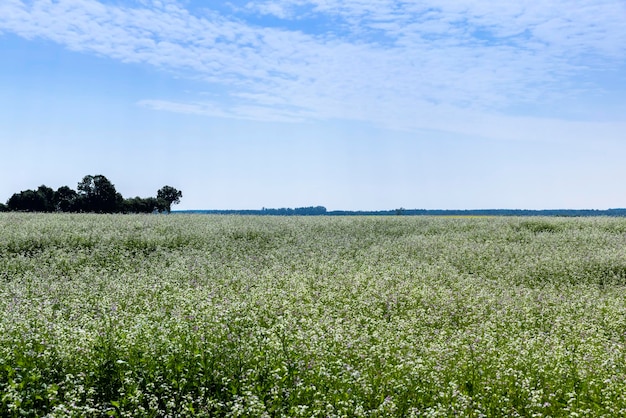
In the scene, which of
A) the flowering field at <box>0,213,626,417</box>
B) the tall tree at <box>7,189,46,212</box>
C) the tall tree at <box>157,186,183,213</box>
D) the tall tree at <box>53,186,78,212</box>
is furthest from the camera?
the tall tree at <box>157,186,183,213</box>

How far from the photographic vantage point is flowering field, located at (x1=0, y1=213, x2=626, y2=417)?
25.3 feet

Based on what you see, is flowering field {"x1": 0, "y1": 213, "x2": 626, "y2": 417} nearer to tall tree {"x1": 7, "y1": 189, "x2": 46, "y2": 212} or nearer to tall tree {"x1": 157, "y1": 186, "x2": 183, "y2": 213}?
tall tree {"x1": 7, "y1": 189, "x2": 46, "y2": 212}

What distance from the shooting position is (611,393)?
8.09 m

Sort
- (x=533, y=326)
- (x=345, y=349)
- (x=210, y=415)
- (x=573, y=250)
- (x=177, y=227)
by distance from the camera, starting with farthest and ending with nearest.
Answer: (x=177, y=227), (x=573, y=250), (x=533, y=326), (x=345, y=349), (x=210, y=415)

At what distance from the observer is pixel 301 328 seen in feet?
34.4

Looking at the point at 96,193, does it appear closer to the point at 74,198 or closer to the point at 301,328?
the point at 74,198

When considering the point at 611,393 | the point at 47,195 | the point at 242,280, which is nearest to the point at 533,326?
the point at 611,393

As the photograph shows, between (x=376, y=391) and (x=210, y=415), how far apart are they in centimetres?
251

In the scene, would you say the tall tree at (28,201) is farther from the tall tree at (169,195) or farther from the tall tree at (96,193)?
the tall tree at (169,195)

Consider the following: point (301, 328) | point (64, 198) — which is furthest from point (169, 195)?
point (301, 328)

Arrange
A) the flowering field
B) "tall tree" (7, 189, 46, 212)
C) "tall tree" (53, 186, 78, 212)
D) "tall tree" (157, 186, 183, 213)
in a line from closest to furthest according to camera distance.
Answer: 1. the flowering field
2. "tall tree" (7, 189, 46, 212)
3. "tall tree" (53, 186, 78, 212)
4. "tall tree" (157, 186, 183, 213)

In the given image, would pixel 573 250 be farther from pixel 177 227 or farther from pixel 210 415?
pixel 210 415

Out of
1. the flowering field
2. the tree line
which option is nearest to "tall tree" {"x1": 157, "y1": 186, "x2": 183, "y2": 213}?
the tree line

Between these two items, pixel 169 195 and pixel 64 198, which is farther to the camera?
pixel 169 195
